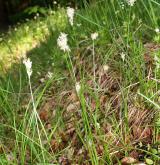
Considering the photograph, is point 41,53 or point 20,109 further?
point 41,53

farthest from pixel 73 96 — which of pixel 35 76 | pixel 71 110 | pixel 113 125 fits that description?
pixel 35 76

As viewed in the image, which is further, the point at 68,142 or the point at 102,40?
the point at 102,40

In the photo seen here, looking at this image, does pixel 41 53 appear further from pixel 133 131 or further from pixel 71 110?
pixel 133 131

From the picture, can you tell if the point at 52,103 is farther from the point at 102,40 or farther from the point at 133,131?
the point at 133,131

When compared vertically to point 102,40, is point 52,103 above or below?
below

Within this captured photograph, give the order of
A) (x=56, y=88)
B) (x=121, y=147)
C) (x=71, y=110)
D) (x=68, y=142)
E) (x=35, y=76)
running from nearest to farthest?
(x=121, y=147), (x=68, y=142), (x=71, y=110), (x=56, y=88), (x=35, y=76)

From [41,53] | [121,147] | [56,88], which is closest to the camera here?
[121,147]

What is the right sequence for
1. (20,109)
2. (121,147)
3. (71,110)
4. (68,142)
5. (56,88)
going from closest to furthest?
(121,147) < (68,142) < (71,110) < (20,109) < (56,88)

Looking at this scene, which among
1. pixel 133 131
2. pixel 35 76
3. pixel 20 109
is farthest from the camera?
pixel 35 76

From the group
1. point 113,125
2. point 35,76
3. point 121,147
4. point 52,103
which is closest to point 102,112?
point 113,125
